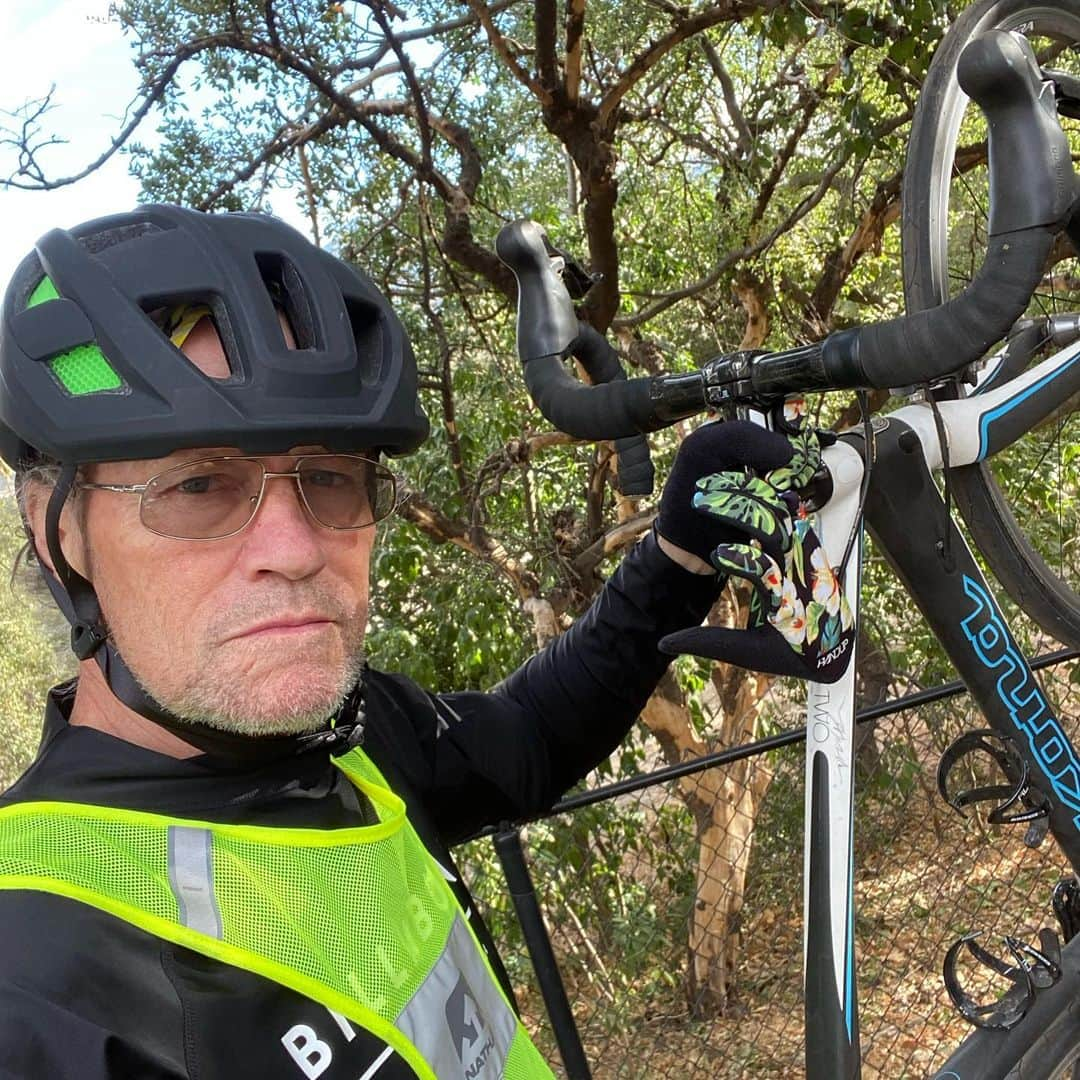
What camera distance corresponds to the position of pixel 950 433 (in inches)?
52.9

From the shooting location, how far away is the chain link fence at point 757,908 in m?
3.49

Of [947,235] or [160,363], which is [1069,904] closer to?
[947,235]

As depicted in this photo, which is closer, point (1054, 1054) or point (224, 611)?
point (224, 611)

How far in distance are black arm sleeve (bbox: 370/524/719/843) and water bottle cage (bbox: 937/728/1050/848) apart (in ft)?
1.24

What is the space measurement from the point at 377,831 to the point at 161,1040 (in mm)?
308

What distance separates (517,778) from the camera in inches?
56.1

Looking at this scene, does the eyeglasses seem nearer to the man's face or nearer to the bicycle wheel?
the man's face

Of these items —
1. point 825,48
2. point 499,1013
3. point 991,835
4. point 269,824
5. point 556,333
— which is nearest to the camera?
point 269,824

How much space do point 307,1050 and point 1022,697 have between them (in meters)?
0.99

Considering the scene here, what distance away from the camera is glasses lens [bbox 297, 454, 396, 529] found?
3.53 feet

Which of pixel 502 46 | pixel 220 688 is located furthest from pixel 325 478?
pixel 502 46

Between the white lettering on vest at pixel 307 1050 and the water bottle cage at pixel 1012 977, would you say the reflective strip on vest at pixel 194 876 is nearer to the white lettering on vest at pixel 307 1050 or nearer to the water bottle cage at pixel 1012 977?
the white lettering on vest at pixel 307 1050

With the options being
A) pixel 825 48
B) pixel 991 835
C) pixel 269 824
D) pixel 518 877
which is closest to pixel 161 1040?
pixel 269 824

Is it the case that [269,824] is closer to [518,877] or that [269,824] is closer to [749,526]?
[749,526]
